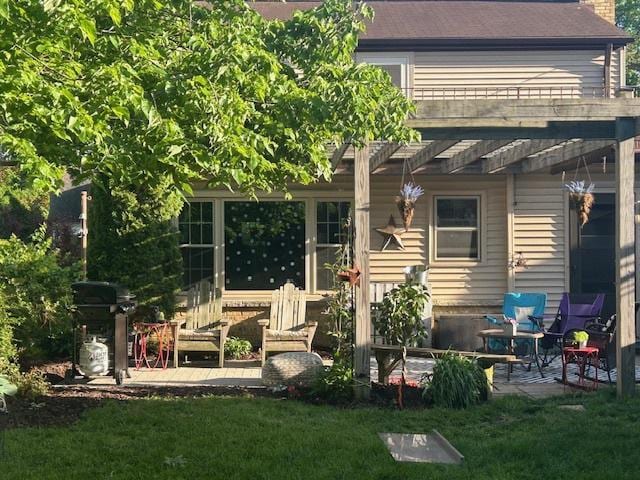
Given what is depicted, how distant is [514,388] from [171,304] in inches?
187

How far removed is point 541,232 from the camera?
38.3 ft

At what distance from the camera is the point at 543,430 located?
5.90 meters

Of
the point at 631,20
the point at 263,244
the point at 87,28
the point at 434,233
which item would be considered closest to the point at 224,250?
the point at 263,244

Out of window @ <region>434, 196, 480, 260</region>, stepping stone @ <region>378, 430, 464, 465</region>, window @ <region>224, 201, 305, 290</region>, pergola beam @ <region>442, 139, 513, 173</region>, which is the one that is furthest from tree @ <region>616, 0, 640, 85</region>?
stepping stone @ <region>378, 430, 464, 465</region>

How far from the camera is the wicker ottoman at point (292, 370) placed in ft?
25.0

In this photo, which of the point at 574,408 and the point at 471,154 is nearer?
the point at 574,408

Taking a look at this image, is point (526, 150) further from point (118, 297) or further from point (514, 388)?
point (118, 297)

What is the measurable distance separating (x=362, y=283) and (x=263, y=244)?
4660mm

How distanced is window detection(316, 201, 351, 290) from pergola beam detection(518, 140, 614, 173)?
Result: 114 inches

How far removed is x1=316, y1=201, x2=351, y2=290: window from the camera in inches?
457

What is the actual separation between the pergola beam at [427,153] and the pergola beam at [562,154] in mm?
1702

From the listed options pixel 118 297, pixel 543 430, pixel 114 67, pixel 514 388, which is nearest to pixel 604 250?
pixel 514 388

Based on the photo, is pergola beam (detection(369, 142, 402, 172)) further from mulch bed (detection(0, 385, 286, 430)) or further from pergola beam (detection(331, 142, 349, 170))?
mulch bed (detection(0, 385, 286, 430))

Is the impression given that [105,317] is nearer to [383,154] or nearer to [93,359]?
[93,359]
